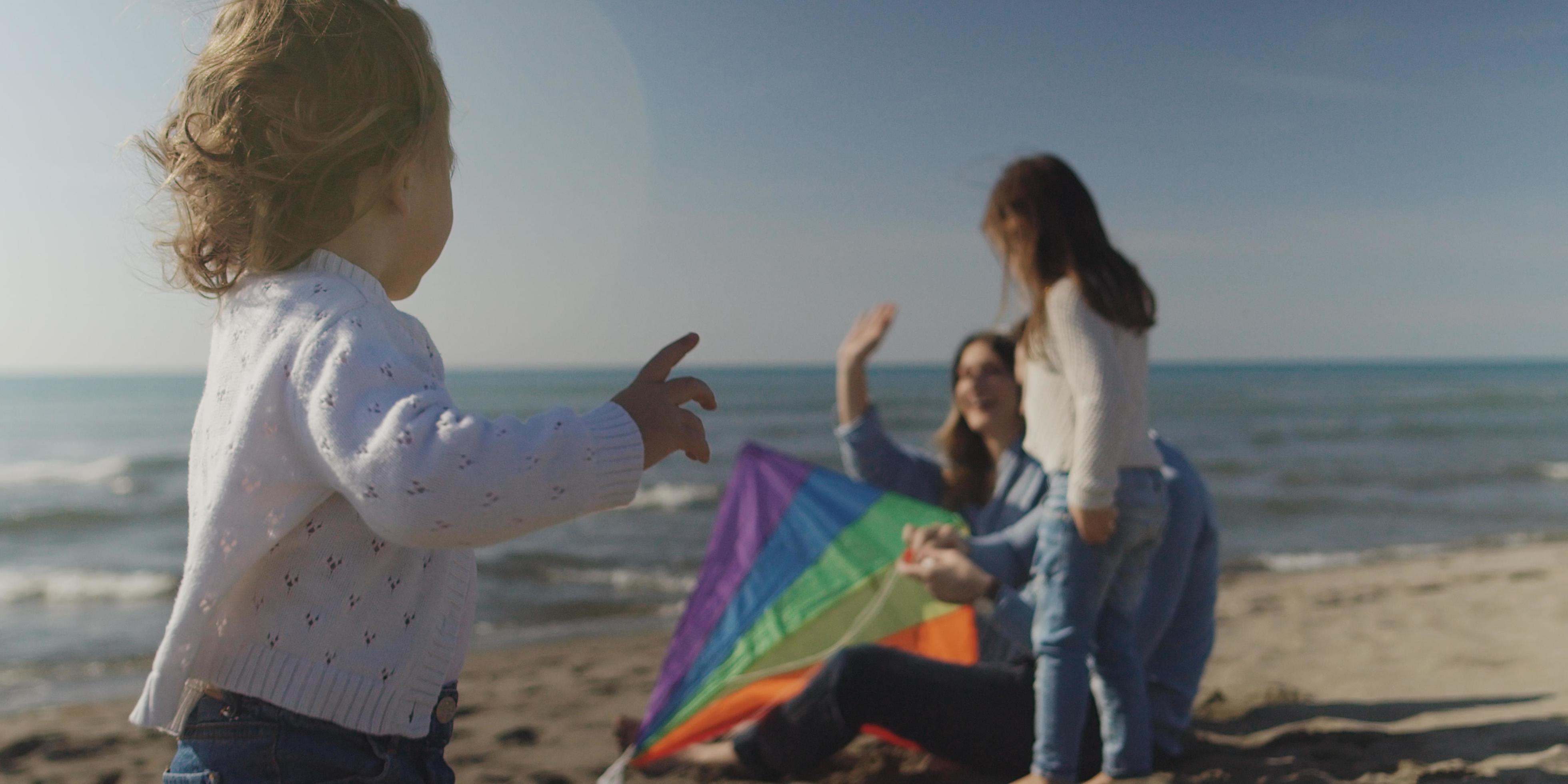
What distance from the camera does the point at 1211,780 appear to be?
2.91 meters

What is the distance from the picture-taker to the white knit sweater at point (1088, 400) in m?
2.61

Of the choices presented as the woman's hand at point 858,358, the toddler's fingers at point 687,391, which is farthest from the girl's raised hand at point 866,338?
the toddler's fingers at point 687,391

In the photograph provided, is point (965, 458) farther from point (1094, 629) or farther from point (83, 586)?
point (83, 586)

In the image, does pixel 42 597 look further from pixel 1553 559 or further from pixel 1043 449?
pixel 1553 559

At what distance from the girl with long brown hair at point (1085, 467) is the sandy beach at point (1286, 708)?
40cm

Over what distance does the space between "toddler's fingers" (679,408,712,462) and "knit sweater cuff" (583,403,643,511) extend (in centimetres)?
6

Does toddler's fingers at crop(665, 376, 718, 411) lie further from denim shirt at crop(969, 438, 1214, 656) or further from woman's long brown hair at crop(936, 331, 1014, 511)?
woman's long brown hair at crop(936, 331, 1014, 511)

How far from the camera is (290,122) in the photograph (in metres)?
1.18

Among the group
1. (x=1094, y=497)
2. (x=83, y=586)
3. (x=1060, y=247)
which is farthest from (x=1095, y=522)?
(x=83, y=586)

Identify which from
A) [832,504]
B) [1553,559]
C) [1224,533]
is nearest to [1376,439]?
[1224,533]

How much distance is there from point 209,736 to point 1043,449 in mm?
2207

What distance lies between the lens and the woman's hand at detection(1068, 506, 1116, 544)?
261 cm

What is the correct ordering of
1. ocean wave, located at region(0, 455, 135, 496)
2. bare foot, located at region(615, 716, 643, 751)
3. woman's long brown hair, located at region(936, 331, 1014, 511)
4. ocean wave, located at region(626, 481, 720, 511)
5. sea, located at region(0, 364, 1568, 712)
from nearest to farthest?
bare foot, located at region(615, 716, 643, 751) < woman's long brown hair, located at region(936, 331, 1014, 511) < sea, located at region(0, 364, 1568, 712) < ocean wave, located at region(626, 481, 720, 511) < ocean wave, located at region(0, 455, 135, 496)

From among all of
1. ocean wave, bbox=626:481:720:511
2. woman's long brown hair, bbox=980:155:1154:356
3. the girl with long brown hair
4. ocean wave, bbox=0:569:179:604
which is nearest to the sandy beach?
the girl with long brown hair
